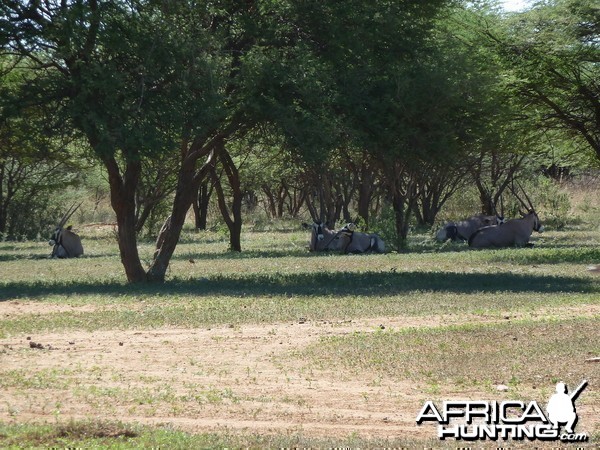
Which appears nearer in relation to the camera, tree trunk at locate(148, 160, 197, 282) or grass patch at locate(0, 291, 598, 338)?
grass patch at locate(0, 291, 598, 338)

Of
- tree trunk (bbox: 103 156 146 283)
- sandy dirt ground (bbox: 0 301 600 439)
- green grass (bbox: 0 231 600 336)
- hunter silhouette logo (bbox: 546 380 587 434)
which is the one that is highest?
tree trunk (bbox: 103 156 146 283)

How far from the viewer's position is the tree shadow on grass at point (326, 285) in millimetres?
18297

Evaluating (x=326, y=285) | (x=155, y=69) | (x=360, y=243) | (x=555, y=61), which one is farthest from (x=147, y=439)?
(x=360, y=243)

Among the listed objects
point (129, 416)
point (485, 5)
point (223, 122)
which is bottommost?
point (129, 416)

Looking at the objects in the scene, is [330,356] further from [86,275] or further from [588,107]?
[588,107]

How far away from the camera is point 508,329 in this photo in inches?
497

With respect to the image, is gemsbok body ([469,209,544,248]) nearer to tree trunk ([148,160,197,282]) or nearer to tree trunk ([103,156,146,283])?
tree trunk ([148,160,197,282])

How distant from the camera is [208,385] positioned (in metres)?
9.98

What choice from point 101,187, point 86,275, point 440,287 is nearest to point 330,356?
point 440,287

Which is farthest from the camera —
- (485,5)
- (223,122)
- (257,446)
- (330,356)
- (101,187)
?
(101,187)

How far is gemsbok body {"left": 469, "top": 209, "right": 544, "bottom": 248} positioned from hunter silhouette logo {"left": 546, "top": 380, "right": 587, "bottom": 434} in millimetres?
24903

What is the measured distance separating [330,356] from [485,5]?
89.8ft

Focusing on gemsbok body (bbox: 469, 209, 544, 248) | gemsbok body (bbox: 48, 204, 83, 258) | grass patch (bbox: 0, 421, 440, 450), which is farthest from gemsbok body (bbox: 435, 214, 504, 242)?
grass patch (bbox: 0, 421, 440, 450)

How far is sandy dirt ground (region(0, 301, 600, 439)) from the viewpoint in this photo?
845 cm
